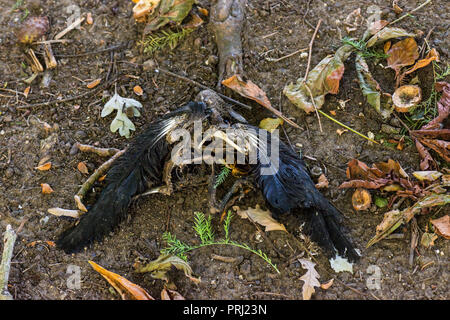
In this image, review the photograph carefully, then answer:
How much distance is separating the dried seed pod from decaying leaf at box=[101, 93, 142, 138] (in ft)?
4.80

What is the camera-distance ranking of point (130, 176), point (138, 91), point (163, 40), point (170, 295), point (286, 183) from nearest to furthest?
point (170, 295) → point (286, 183) → point (130, 176) → point (138, 91) → point (163, 40)

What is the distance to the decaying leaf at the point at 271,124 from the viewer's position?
2.73 m

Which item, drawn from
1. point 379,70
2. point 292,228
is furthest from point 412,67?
point 292,228

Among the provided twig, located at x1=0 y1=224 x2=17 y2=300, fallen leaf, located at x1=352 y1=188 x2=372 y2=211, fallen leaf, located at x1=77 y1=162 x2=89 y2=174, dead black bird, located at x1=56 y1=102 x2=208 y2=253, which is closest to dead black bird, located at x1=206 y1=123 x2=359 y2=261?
fallen leaf, located at x1=352 y1=188 x2=372 y2=211

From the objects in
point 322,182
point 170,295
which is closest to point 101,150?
point 170,295

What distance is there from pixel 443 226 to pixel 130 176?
1599 millimetres

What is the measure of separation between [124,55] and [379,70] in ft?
5.10

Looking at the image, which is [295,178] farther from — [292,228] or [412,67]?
[412,67]

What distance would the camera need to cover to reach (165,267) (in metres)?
2.34

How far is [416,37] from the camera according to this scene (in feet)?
9.22

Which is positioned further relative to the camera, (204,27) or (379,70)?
(204,27)

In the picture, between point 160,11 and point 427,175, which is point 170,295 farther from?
point 160,11
